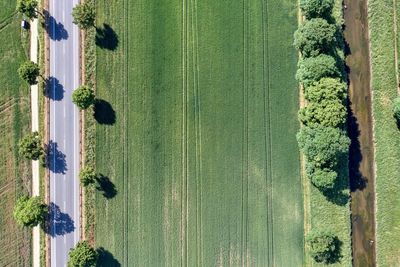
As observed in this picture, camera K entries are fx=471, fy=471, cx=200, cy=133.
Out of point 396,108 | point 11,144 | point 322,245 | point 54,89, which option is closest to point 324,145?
point 396,108

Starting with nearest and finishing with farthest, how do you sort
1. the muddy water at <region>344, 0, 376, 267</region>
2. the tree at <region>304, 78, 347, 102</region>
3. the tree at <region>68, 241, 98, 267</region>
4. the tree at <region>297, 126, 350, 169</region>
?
the tree at <region>297, 126, 350, 169</region>
the tree at <region>304, 78, 347, 102</region>
the tree at <region>68, 241, 98, 267</region>
the muddy water at <region>344, 0, 376, 267</region>

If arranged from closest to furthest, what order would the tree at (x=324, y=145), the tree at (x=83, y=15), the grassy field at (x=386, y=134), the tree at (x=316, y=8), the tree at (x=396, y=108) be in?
the tree at (x=324, y=145), the tree at (x=316, y=8), the tree at (x=396, y=108), the tree at (x=83, y=15), the grassy field at (x=386, y=134)

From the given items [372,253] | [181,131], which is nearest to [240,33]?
[181,131]

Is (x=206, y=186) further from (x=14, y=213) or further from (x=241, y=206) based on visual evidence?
(x=14, y=213)

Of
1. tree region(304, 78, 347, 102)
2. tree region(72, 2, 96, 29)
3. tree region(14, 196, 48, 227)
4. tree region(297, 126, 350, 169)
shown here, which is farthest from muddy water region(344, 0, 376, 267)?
tree region(14, 196, 48, 227)

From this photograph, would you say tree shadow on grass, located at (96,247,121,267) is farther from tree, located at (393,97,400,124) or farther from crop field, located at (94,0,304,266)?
tree, located at (393,97,400,124)

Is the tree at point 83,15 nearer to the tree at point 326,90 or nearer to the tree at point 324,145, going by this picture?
the tree at point 326,90

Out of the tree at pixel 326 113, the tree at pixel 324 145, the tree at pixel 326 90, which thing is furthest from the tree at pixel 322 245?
the tree at pixel 326 90
